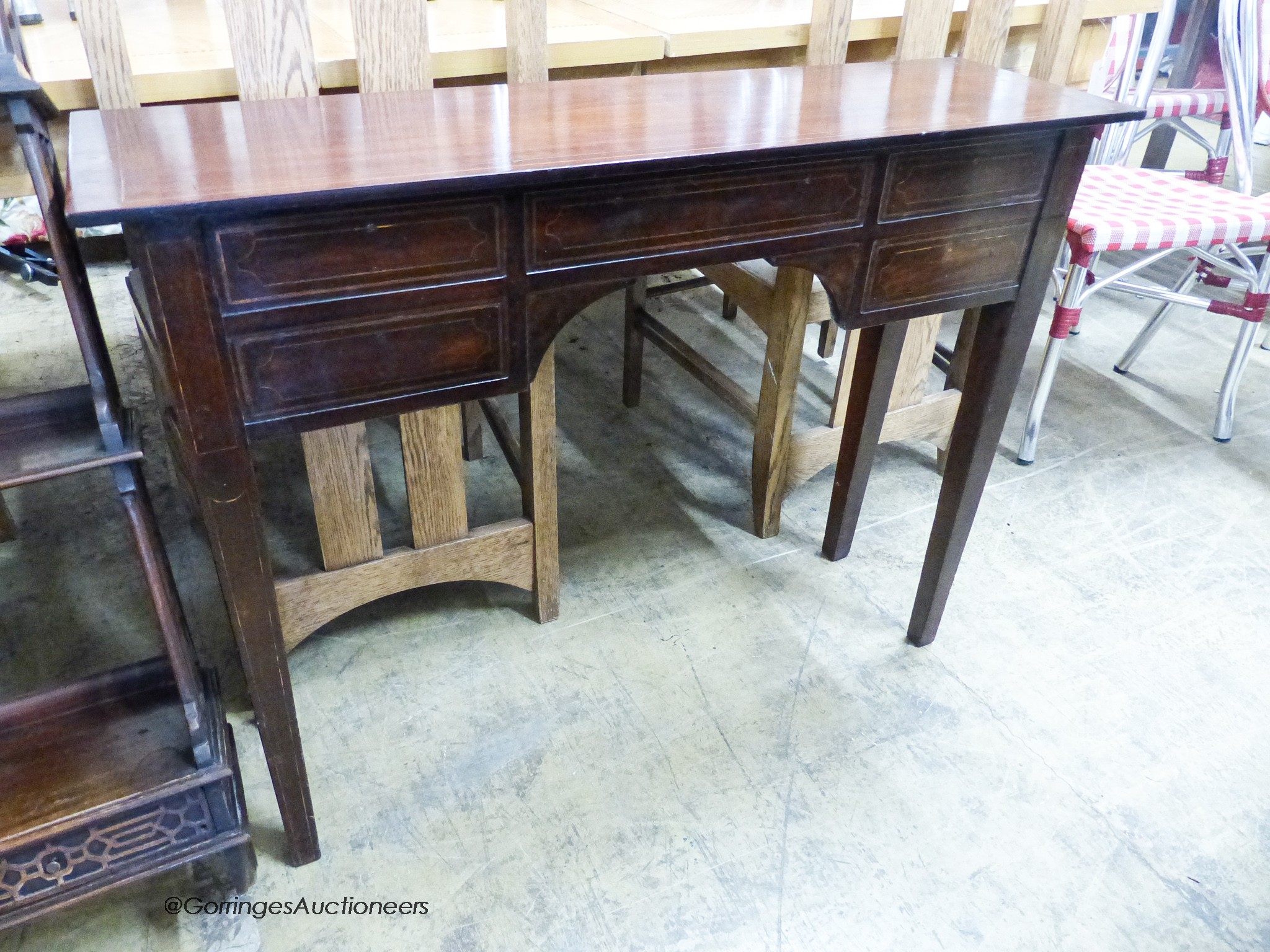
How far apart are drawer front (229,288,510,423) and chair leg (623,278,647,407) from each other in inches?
48.2

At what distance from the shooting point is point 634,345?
8.10 ft

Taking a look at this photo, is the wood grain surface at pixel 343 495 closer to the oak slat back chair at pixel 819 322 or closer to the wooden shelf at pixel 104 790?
the wooden shelf at pixel 104 790

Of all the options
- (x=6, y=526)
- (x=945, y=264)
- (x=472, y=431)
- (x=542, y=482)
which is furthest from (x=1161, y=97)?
(x=6, y=526)

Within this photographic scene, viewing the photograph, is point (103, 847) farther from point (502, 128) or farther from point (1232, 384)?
point (1232, 384)

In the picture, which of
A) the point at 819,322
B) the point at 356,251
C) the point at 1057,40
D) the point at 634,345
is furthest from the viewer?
the point at 634,345

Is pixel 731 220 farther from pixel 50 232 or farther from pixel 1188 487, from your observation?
pixel 1188 487

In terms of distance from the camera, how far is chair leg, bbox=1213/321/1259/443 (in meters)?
2.44

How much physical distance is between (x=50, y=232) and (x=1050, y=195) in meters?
1.30

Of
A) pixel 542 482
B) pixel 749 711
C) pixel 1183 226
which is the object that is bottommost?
pixel 749 711

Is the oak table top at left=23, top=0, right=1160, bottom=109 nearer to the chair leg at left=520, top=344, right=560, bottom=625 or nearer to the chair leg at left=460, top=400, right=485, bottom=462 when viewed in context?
the chair leg at left=520, top=344, right=560, bottom=625

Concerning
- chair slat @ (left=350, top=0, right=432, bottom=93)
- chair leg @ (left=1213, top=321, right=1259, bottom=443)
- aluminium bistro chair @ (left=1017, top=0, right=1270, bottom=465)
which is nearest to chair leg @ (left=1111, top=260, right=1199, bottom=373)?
aluminium bistro chair @ (left=1017, top=0, right=1270, bottom=465)

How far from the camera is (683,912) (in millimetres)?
1345

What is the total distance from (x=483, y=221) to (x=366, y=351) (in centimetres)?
20

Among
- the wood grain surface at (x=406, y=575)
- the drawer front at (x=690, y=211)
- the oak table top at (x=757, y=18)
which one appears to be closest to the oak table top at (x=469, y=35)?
the oak table top at (x=757, y=18)
